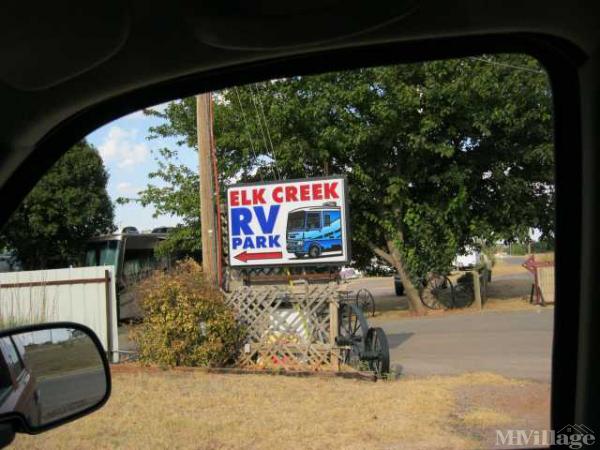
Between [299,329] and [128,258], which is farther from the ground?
[128,258]

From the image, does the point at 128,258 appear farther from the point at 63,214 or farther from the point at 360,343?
the point at 63,214

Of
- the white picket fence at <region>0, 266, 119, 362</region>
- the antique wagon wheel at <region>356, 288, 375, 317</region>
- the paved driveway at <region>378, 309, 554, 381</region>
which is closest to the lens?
the paved driveway at <region>378, 309, 554, 381</region>

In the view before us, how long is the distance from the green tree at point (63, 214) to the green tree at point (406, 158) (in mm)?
4438

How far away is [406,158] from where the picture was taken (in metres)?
17.3

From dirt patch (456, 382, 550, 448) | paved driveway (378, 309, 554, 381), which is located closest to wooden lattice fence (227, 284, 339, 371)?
paved driveway (378, 309, 554, 381)

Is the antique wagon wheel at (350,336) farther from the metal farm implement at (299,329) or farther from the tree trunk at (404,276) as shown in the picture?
the tree trunk at (404,276)

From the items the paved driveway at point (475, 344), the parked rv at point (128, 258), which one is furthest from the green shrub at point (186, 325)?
the parked rv at point (128, 258)

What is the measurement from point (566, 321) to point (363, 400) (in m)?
5.31

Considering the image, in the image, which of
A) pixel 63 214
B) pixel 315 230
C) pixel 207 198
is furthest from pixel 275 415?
pixel 207 198

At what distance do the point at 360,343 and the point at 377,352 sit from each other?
0.78m

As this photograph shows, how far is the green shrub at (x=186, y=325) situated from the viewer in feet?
32.0

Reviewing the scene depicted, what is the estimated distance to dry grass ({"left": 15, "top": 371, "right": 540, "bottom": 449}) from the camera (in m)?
5.83

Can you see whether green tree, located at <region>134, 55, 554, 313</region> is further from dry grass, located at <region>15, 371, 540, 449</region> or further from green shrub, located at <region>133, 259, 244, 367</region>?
dry grass, located at <region>15, 371, 540, 449</region>

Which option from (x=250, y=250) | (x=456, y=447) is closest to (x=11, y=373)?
(x=456, y=447)
